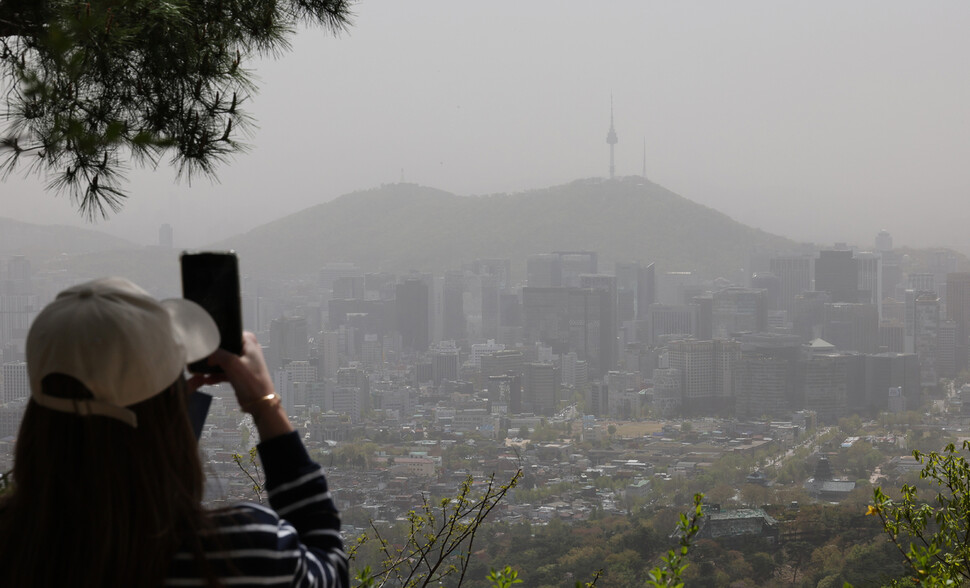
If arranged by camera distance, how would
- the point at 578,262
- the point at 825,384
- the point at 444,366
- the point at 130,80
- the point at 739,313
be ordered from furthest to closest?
the point at 578,262
the point at 739,313
the point at 444,366
the point at 825,384
the point at 130,80

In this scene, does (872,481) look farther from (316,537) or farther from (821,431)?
(316,537)

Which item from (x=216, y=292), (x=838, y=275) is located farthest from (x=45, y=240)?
(x=838, y=275)

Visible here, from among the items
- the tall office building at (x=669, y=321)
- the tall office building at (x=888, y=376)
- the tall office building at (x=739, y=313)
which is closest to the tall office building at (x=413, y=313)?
the tall office building at (x=669, y=321)

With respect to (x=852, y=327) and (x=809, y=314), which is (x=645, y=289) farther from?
(x=852, y=327)

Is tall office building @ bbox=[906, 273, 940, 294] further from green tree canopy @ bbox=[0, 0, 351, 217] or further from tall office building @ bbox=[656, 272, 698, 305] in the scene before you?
green tree canopy @ bbox=[0, 0, 351, 217]

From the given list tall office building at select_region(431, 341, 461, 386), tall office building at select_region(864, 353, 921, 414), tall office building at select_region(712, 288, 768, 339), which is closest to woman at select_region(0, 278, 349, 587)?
tall office building at select_region(864, 353, 921, 414)
